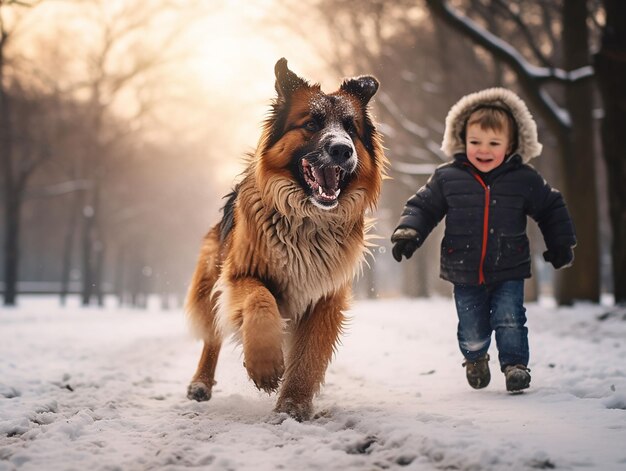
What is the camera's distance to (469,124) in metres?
4.64

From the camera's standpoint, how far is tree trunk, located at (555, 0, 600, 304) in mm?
11000

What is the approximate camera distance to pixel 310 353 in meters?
4.23

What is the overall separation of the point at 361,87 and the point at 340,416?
7.83 ft

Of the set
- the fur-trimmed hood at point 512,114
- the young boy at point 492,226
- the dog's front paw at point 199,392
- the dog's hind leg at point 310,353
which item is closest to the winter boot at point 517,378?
the young boy at point 492,226

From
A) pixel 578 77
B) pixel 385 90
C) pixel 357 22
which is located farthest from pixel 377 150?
pixel 385 90

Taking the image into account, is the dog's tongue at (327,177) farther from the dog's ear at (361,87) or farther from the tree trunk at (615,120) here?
the tree trunk at (615,120)

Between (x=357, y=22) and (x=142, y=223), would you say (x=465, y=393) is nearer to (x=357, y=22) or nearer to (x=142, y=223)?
(x=357, y=22)

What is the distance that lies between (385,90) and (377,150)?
50.6 feet

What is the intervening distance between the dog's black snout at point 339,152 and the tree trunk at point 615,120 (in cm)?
633

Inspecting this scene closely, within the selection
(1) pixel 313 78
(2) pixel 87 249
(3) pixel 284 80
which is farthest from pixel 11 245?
(3) pixel 284 80

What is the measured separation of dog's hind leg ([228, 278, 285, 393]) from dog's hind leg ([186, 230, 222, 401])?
115cm

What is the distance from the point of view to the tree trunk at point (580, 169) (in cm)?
1100

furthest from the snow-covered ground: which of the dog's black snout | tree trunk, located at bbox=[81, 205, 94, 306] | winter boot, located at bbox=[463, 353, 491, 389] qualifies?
tree trunk, located at bbox=[81, 205, 94, 306]

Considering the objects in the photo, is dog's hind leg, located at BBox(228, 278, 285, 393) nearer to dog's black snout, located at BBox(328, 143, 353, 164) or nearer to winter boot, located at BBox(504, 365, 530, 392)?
dog's black snout, located at BBox(328, 143, 353, 164)
